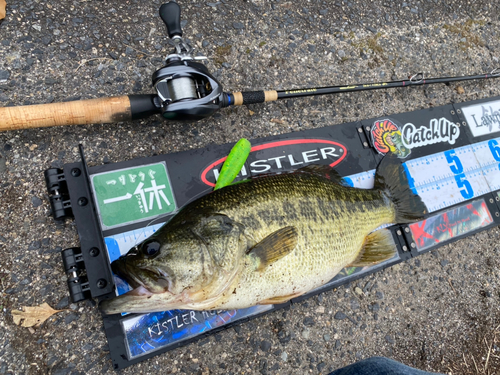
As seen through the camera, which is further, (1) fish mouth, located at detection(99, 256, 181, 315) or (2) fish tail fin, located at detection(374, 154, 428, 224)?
(2) fish tail fin, located at detection(374, 154, 428, 224)

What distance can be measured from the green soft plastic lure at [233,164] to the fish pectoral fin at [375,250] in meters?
0.91

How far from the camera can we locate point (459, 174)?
9.09 ft

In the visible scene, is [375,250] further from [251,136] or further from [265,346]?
[251,136]

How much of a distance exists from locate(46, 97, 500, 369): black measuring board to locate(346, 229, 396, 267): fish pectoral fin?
262 mm

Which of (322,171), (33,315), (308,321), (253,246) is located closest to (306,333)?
(308,321)

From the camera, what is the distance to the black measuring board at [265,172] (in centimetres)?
184

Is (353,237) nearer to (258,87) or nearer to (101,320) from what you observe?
(258,87)

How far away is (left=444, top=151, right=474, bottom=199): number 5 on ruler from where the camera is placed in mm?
2754

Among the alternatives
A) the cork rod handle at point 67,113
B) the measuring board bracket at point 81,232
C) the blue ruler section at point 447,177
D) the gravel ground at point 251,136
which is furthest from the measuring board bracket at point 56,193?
the blue ruler section at point 447,177

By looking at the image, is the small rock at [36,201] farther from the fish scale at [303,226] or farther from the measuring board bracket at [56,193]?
the fish scale at [303,226]

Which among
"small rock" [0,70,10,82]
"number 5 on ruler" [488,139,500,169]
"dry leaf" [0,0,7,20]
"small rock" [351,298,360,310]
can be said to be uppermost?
"dry leaf" [0,0,7,20]

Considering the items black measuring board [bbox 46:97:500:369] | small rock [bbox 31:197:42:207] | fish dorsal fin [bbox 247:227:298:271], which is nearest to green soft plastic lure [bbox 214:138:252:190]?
black measuring board [bbox 46:97:500:369]

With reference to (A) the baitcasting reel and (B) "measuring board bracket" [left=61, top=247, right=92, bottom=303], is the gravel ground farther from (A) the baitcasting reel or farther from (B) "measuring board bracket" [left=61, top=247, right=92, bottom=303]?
(A) the baitcasting reel

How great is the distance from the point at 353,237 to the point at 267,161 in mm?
752
